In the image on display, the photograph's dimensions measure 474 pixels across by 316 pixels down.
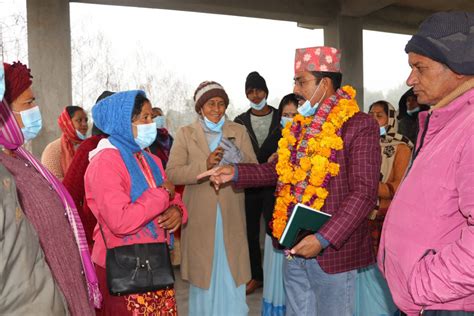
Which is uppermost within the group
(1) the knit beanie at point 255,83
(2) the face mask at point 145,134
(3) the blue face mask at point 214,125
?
(1) the knit beanie at point 255,83

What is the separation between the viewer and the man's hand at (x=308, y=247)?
2.38 metres

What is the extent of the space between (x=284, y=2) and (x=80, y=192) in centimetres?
758

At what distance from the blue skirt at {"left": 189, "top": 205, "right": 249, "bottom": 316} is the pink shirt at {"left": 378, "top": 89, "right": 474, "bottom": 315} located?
2134 mm

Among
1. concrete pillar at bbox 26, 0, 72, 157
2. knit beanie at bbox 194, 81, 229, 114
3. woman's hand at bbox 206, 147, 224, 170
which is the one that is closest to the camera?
woman's hand at bbox 206, 147, 224, 170

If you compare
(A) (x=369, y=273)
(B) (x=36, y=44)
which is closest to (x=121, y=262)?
(A) (x=369, y=273)

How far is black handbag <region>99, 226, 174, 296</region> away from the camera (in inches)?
95.9

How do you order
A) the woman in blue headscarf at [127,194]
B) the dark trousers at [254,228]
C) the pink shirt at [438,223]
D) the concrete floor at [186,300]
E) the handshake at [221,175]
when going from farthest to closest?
the dark trousers at [254,228]
the concrete floor at [186,300]
the handshake at [221,175]
the woman in blue headscarf at [127,194]
the pink shirt at [438,223]

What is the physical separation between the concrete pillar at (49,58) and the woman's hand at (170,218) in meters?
5.08

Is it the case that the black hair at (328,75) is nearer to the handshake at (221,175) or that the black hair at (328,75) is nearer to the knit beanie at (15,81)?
the handshake at (221,175)

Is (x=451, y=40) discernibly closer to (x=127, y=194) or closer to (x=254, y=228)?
(x=127, y=194)

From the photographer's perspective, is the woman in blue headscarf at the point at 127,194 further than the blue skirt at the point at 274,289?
No

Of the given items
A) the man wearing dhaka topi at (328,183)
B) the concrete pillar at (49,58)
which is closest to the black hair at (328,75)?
the man wearing dhaka topi at (328,183)

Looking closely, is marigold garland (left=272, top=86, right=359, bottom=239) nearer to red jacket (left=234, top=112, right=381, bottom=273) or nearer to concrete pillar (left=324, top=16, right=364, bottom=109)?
red jacket (left=234, top=112, right=381, bottom=273)

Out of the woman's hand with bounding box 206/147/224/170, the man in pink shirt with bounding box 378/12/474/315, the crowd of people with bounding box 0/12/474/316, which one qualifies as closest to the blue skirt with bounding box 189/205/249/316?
the crowd of people with bounding box 0/12/474/316
